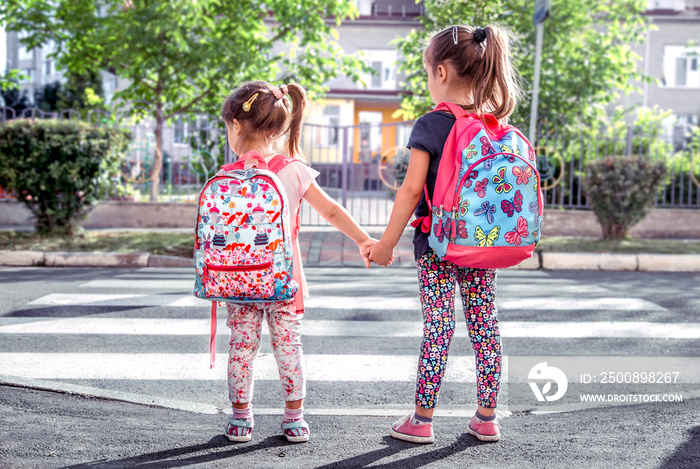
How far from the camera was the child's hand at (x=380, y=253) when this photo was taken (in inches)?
117

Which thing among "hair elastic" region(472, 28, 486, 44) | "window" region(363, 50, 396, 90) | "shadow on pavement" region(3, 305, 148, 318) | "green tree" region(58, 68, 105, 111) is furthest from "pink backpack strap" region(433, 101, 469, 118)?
"green tree" region(58, 68, 105, 111)

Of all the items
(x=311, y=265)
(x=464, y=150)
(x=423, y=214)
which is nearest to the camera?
(x=464, y=150)

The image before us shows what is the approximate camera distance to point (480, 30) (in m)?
2.84

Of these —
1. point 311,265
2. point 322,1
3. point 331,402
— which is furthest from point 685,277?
point 322,1

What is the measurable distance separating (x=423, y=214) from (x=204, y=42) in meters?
10.8

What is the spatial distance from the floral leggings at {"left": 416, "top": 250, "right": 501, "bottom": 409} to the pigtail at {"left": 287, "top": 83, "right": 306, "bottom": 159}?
29.7 inches

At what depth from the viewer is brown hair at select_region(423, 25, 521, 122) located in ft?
9.25

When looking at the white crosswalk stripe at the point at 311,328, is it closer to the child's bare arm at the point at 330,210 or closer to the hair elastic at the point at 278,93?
the child's bare arm at the point at 330,210

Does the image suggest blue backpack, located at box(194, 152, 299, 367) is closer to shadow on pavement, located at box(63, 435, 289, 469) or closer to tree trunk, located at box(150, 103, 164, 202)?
shadow on pavement, located at box(63, 435, 289, 469)

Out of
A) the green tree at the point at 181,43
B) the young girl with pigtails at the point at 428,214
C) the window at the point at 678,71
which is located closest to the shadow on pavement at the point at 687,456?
the young girl with pigtails at the point at 428,214

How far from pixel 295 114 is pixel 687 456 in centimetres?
212

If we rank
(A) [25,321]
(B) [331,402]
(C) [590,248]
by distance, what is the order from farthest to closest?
(C) [590,248]
(A) [25,321]
(B) [331,402]

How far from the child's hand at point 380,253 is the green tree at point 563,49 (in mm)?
11069

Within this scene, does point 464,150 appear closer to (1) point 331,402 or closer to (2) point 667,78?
(1) point 331,402
